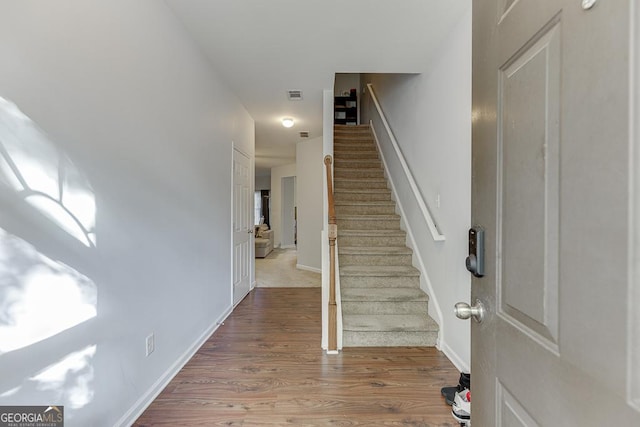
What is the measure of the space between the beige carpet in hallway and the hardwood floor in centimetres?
190

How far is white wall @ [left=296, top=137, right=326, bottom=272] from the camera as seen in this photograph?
5.69 metres

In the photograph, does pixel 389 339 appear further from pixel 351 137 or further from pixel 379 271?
pixel 351 137

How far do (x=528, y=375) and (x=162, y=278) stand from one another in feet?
6.57

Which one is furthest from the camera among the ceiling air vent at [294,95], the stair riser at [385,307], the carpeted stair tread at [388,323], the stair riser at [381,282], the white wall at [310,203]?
the white wall at [310,203]

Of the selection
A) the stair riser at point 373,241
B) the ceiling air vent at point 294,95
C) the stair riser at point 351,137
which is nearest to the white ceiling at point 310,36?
the ceiling air vent at point 294,95

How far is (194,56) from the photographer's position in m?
2.44

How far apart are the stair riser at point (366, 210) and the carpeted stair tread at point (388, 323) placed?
1.53m

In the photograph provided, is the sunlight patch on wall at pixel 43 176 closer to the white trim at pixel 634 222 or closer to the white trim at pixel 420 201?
the white trim at pixel 634 222

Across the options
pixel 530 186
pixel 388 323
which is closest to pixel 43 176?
pixel 530 186

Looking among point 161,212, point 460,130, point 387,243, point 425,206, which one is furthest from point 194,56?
point 387,243

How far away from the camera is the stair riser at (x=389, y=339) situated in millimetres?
2594

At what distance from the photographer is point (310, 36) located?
92.5 inches

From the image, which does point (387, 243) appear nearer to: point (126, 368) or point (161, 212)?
point (161, 212)

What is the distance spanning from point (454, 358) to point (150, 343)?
2166 mm
